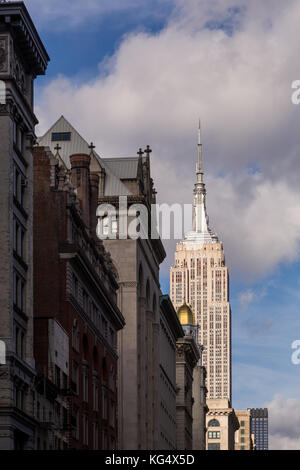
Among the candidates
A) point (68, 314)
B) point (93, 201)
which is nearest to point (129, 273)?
point (93, 201)

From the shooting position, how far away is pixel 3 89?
2749 inches

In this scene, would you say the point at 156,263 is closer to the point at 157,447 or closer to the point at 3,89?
the point at 157,447

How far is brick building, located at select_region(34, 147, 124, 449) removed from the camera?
252ft

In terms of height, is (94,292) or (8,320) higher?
(94,292)

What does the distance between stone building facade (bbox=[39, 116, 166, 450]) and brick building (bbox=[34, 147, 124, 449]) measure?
16.9 metres

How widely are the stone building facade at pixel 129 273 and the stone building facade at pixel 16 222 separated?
1711 inches

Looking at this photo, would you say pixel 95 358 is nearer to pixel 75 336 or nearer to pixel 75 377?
pixel 75 377

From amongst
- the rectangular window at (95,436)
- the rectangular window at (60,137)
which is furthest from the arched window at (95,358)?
the rectangular window at (60,137)

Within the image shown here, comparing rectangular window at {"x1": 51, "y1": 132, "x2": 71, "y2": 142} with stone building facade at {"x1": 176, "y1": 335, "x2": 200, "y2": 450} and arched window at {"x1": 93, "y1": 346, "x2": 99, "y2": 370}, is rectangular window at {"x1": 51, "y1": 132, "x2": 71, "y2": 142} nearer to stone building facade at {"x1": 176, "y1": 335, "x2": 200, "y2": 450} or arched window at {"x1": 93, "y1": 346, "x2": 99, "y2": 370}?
arched window at {"x1": 93, "y1": 346, "x2": 99, "y2": 370}

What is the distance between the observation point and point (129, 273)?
389ft
